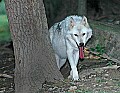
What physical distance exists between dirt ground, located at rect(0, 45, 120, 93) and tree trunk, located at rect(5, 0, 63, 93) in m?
0.33

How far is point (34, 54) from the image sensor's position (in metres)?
6.84

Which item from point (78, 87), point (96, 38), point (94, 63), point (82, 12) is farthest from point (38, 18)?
point (82, 12)

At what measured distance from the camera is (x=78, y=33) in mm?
7188

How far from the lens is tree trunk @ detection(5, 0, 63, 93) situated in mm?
6453

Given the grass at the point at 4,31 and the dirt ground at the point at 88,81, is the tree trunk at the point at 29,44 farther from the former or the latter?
the grass at the point at 4,31

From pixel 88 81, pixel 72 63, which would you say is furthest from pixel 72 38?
pixel 88 81

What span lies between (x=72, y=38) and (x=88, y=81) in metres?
0.94

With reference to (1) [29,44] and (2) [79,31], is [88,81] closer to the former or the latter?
(2) [79,31]

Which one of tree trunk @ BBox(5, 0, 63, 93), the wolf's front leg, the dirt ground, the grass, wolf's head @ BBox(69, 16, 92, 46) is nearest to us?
tree trunk @ BBox(5, 0, 63, 93)

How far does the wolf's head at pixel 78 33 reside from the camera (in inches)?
282

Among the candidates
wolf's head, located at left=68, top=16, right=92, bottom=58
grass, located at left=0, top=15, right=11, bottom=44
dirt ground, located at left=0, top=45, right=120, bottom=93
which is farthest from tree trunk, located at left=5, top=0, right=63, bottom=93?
grass, located at left=0, top=15, right=11, bottom=44

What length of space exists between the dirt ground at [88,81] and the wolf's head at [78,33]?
77 centimetres

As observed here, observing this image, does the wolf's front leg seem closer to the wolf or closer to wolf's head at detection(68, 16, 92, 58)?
the wolf

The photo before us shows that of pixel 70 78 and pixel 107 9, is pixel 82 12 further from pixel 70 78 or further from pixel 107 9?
pixel 70 78
